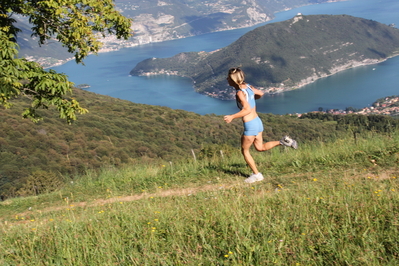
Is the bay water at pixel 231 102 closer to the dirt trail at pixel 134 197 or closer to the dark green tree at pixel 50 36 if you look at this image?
the dark green tree at pixel 50 36

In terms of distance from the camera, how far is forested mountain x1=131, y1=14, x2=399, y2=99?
117750 mm

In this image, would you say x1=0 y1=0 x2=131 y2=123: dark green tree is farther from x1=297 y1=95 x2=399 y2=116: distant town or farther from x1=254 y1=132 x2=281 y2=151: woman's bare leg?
x1=297 y1=95 x2=399 y2=116: distant town

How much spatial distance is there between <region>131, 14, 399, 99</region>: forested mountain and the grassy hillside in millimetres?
71737

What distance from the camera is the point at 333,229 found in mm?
2355

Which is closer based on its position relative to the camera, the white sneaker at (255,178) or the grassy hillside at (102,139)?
the white sneaker at (255,178)

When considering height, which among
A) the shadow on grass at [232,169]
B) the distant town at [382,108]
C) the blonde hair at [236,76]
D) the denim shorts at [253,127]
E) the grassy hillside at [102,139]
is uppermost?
the blonde hair at [236,76]

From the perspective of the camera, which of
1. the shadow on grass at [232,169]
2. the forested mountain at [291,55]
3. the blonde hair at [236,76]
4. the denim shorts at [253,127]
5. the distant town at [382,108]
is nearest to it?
the blonde hair at [236,76]

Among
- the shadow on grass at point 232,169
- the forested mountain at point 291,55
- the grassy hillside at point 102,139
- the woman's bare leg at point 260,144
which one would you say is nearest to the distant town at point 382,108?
Answer: the grassy hillside at point 102,139

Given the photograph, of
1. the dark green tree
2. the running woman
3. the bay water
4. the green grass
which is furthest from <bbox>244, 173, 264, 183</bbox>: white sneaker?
the bay water

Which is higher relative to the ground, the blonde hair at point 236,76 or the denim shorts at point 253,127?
the blonde hair at point 236,76

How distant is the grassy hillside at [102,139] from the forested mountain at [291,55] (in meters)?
71.7

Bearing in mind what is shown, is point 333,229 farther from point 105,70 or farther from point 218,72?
point 105,70

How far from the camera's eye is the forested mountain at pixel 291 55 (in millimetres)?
117750

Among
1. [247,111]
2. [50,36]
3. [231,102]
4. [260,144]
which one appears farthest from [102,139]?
[231,102]
